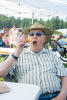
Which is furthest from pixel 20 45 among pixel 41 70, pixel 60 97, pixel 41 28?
pixel 60 97

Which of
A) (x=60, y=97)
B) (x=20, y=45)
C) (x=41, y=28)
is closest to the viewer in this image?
(x=20, y=45)

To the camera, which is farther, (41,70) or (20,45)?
(41,70)

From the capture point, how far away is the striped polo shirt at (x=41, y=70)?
6.57 ft

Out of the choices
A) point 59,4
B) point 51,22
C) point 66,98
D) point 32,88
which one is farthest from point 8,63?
point 51,22

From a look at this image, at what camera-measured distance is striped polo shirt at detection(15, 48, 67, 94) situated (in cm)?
200

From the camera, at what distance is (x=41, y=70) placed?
205 cm

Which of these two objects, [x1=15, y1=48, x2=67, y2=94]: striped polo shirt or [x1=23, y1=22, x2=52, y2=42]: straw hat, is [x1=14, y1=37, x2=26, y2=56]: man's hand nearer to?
[x1=15, y1=48, x2=67, y2=94]: striped polo shirt

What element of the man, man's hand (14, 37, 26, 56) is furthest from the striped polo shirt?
man's hand (14, 37, 26, 56)

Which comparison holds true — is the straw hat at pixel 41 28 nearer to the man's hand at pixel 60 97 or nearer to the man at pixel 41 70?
the man at pixel 41 70

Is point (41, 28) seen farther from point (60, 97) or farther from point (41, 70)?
point (60, 97)

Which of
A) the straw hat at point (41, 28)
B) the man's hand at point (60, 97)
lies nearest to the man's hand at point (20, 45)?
the straw hat at point (41, 28)

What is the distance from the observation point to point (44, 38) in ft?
A: 7.67

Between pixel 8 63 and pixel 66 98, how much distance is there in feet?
2.33

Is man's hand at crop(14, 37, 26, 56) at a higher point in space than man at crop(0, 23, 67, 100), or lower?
higher
